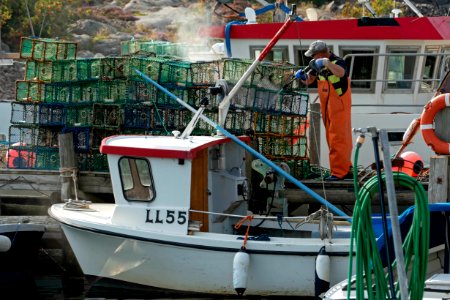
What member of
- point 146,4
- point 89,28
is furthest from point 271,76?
point 146,4

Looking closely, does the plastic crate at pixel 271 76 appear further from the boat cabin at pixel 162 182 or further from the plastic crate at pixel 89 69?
the plastic crate at pixel 89 69

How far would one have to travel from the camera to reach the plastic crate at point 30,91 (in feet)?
48.2

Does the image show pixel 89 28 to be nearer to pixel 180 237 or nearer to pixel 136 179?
pixel 136 179

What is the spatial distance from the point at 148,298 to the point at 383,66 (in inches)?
241

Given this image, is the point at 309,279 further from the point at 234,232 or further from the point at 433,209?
the point at 433,209

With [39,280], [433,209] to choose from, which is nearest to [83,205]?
[39,280]

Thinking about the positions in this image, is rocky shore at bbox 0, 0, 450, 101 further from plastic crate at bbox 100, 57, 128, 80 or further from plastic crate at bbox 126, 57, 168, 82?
plastic crate at bbox 126, 57, 168, 82

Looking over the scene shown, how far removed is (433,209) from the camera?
1011cm

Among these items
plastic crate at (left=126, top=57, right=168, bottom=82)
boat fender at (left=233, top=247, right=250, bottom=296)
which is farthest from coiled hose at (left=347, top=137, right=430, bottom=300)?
plastic crate at (left=126, top=57, right=168, bottom=82)

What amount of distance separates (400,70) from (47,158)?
5.73 m

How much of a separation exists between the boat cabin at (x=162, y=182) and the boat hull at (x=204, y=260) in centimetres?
20

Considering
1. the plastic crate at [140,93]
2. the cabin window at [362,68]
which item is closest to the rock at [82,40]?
the cabin window at [362,68]

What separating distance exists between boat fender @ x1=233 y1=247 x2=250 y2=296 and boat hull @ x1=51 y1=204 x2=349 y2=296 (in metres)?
0.14

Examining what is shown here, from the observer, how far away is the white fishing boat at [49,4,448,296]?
11.9 metres
